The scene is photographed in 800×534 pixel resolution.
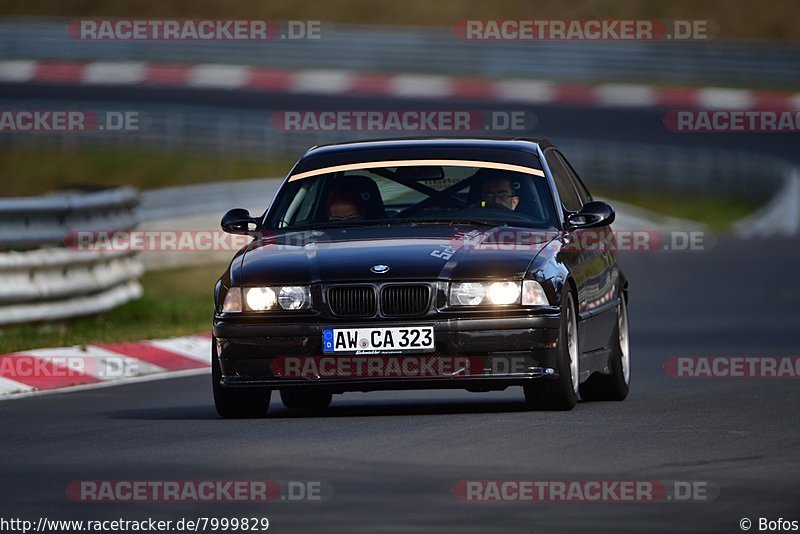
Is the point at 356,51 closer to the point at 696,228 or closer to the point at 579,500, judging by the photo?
the point at 696,228

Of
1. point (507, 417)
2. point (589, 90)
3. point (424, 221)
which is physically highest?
point (424, 221)

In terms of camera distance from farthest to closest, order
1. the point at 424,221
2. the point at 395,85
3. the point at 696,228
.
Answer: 1. the point at 395,85
2. the point at 696,228
3. the point at 424,221

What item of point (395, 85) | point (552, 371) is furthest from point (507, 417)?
point (395, 85)

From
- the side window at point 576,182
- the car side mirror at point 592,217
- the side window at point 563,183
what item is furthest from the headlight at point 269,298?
the side window at point 576,182

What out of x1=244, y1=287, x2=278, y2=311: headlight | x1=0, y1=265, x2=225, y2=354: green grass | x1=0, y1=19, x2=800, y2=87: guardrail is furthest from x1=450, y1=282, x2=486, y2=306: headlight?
x1=0, y1=19, x2=800, y2=87: guardrail

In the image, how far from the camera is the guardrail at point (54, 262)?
15.3m

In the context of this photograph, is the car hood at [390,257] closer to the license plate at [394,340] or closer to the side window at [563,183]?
the license plate at [394,340]

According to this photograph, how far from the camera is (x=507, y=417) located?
34.8 feet

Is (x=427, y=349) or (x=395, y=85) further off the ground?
(x=427, y=349)

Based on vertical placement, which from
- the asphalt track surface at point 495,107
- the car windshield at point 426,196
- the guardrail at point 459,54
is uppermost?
the car windshield at point 426,196

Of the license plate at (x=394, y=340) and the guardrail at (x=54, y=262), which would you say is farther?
the guardrail at (x=54, y=262)

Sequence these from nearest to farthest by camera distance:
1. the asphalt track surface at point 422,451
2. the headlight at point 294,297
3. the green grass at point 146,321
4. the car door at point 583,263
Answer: the asphalt track surface at point 422,451, the headlight at point 294,297, the car door at point 583,263, the green grass at point 146,321

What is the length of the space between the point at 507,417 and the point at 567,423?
0.42m

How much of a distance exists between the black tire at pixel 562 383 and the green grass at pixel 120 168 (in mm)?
23607
